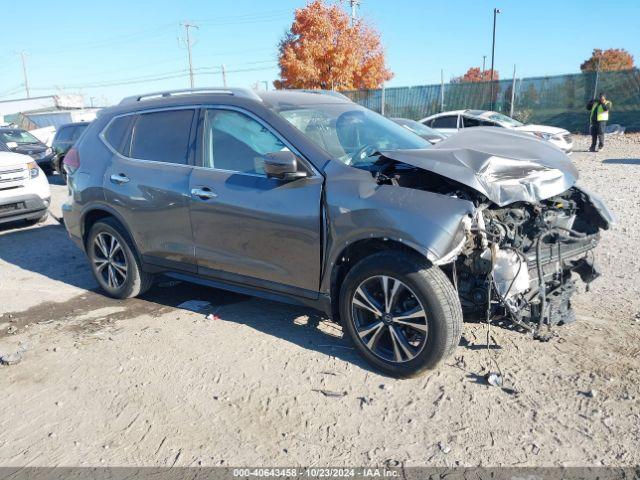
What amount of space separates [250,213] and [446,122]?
1385cm

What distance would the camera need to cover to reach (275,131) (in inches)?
158

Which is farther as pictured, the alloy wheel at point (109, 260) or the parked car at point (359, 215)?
the alloy wheel at point (109, 260)

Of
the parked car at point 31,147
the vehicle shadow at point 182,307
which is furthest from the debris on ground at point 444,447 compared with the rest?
the parked car at point 31,147

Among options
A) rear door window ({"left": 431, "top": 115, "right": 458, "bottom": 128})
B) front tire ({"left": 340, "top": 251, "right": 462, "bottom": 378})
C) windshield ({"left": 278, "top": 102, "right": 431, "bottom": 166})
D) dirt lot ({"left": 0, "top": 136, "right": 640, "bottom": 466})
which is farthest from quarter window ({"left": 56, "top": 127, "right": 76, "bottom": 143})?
Answer: front tire ({"left": 340, "top": 251, "right": 462, "bottom": 378})

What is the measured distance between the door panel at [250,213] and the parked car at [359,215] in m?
0.01

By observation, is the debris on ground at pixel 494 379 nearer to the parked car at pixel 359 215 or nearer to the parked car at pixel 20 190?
the parked car at pixel 359 215

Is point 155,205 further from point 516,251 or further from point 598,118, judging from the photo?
point 598,118

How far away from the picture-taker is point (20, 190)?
8.31 m

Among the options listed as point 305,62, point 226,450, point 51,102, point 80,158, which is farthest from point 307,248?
point 51,102

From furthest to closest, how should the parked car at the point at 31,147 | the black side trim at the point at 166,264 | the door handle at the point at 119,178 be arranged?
the parked car at the point at 31,147, the door handle at the point at 119,178, the black side trim at the point at 166,264

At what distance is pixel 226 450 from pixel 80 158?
3671 millimetres

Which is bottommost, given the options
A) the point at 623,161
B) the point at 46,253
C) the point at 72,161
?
the point at 46,253

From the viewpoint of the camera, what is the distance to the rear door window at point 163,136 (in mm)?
4582

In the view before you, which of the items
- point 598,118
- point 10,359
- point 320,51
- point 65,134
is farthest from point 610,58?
point 10,359
